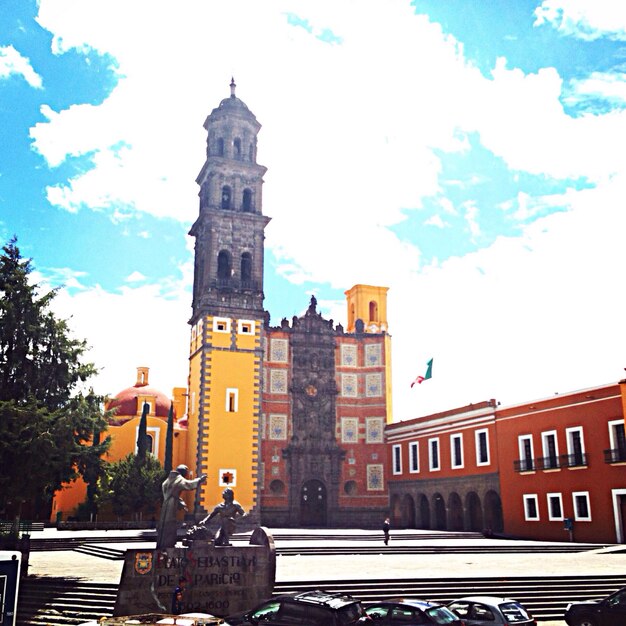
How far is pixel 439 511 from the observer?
4650 centimetres

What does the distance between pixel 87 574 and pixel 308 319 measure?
33.1m

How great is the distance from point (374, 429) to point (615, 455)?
22200mm

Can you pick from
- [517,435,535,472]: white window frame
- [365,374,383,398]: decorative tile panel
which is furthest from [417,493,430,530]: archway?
[517,435,535,472]: white window frame

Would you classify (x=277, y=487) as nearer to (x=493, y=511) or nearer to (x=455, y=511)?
(x=455, y=511)

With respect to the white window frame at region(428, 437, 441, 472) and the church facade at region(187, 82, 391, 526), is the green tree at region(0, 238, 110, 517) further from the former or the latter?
the white window frame at region(428, 437, 441, 472)

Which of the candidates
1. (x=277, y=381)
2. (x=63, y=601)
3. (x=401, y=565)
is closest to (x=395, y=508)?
Answer: (x=277, y=381)

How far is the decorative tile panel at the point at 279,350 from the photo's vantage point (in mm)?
51562

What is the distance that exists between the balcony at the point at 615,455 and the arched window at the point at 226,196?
28.6m

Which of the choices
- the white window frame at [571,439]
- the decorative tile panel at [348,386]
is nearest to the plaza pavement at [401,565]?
the white window frame at [571,439]

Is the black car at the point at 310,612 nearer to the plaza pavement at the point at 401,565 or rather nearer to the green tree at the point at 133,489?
the plaza pavement at the point at 401,565

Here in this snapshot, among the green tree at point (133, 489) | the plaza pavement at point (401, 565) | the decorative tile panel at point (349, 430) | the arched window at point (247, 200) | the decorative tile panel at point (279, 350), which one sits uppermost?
the arched window at point (247, 200)

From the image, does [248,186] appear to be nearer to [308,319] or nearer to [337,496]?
[308,319]


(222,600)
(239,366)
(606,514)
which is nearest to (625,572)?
(606,514)

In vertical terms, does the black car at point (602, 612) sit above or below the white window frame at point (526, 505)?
below
